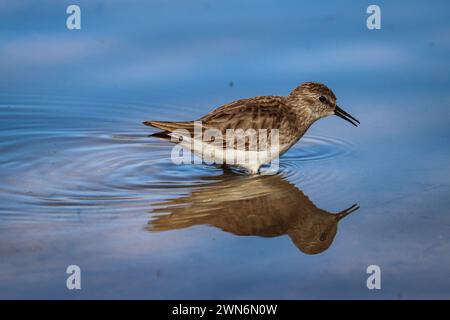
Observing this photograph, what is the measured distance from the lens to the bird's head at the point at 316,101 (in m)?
8.98

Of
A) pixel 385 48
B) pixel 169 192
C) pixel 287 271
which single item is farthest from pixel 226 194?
pixel 385 48

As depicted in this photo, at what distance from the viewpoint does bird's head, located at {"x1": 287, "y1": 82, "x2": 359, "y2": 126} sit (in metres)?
8.98

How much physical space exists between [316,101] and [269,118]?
2.12 ft

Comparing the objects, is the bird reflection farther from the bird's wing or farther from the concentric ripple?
the bird's wing

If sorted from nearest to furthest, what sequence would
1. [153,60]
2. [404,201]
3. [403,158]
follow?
[404,201], [403,158], [153,60]

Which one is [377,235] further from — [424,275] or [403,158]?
[403,158]

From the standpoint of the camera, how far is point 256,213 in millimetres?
7113

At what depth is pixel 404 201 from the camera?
7301 mm

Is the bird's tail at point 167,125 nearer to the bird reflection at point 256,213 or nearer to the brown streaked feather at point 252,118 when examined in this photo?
the brown streaked feather at point 252,118

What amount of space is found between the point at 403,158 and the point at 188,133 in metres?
2.14

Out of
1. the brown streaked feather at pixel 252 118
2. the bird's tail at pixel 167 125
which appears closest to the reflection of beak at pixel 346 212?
the brown streaked feather at pixel 252 118

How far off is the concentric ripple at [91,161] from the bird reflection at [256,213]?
0.84ft

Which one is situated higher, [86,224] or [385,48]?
[385,48]

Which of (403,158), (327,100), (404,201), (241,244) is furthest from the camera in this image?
(327,100)
